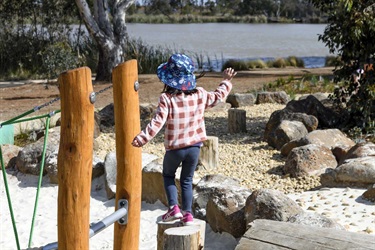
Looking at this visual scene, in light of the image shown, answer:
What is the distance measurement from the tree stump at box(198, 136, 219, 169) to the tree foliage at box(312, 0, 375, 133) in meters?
2.23

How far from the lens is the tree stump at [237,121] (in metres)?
8.83

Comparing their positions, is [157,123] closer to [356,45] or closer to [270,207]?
[270,207]

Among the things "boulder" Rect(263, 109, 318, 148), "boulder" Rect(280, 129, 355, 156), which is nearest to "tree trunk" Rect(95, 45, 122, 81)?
"boulder" Rect(263, 109, 318, 148)

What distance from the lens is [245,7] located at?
257ft

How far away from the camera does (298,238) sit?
3.46 metres

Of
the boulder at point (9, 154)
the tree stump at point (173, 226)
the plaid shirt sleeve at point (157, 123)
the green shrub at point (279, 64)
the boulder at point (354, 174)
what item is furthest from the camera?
Answer: the green shrub at point (279, 64)

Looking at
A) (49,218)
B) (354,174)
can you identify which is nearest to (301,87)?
(354,174)

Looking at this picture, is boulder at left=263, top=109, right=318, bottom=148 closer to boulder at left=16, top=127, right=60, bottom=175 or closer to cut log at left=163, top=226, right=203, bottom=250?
boulder at left=16, top=127, right=60, bottom=175

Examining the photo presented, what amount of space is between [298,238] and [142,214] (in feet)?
10.2

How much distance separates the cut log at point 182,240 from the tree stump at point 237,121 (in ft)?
16.6

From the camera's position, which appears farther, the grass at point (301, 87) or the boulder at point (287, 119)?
the grass at point (301, 87)

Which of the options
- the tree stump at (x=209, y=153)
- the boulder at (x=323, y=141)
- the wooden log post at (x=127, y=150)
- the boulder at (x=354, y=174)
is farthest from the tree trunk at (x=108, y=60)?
the wooden log post at (x=127, y=150)

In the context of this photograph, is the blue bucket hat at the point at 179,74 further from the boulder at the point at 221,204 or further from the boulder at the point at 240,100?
the boulder at the point at 240,100

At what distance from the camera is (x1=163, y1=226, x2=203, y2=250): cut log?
148 inches
